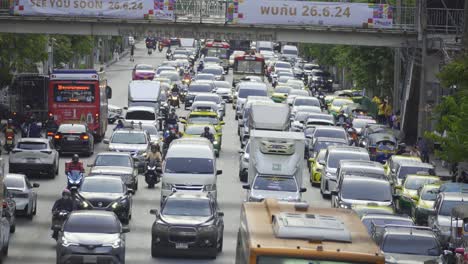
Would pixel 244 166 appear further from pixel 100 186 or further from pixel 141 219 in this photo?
pixel 100 186

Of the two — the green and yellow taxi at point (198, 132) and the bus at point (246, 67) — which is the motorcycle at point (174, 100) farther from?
the green and yellow taxi at point (198, 132)

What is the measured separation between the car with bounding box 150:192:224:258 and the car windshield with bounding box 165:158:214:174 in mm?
8425

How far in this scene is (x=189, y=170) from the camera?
41.4m

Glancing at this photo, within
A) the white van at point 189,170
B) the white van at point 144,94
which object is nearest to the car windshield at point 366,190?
the white van at point 189,170

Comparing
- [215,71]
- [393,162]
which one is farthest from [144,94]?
[215,71]

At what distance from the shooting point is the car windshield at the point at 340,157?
46.1 m

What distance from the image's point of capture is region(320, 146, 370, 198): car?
45.5 metres

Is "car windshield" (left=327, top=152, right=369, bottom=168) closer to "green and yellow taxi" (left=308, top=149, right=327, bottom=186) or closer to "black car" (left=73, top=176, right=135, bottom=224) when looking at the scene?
"green and yellow taxi" (left=308, top=149, right=327, bottom=186)

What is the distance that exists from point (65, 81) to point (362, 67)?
88.8 feet

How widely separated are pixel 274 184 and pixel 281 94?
40235 mm

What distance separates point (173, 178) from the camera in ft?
135

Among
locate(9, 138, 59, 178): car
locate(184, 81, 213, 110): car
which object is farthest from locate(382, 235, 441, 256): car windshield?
locate(184, 81, 213, 110): car

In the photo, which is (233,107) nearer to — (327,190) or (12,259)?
(327,190)

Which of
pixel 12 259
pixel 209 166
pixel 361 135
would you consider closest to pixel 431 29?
pixel 361 135
